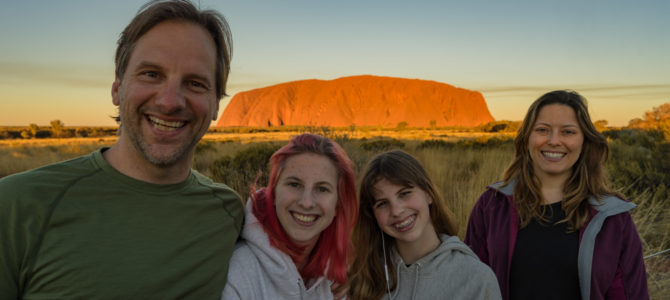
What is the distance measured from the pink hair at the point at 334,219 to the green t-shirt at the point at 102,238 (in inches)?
11.2

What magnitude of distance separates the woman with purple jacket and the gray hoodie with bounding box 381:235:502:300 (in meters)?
0.38

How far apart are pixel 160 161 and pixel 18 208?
0.50m

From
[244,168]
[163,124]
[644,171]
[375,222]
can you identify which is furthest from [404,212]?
[644,171]

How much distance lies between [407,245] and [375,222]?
0.26 m

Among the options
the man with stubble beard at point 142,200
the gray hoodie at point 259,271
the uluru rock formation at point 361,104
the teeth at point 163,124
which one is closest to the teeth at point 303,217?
the gray hoodie at point 259,271

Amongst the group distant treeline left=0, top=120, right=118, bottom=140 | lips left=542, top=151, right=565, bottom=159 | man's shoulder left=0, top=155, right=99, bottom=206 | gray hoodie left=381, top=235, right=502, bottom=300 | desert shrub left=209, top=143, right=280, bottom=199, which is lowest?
distant treeline left=0, top=120, right=118, bottom=140

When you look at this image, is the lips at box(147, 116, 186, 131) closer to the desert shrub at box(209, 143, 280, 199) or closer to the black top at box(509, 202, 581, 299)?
the black top at box(509, 202, 581, 299)

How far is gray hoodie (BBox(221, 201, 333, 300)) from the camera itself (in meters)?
1.79

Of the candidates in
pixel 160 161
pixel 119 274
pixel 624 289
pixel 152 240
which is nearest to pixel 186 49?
pixel 160 161

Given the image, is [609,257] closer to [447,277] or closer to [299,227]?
[447,277]

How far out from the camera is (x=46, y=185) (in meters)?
1.46

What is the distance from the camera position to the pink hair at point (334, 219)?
2020 mm

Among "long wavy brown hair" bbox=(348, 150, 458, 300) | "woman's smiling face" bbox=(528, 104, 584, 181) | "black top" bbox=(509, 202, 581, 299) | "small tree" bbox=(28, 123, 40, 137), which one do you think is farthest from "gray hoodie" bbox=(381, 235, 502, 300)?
"small tree" bbox=(28, 123, 40, 137)

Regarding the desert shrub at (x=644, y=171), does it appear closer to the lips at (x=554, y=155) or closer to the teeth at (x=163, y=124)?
the lips at (x=554, y=155)
